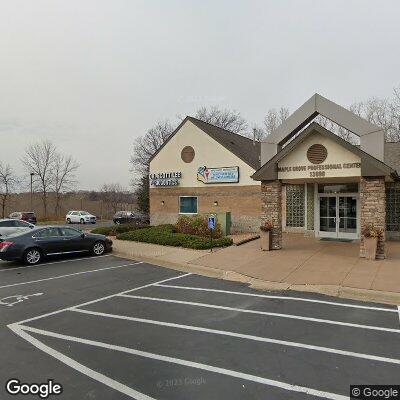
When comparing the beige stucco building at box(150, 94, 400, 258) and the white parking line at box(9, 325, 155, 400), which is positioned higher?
the beige stucco building at box(150, 94, 400, 258)

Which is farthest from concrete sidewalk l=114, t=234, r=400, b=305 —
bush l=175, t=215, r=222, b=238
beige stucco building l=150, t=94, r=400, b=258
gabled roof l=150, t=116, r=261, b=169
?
gabled roof l=150, t=116, r=261, b=169

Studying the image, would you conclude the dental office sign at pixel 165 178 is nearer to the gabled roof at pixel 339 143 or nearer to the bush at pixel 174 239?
the bush at pixel 174 239

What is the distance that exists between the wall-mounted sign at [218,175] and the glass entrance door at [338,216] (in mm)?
6467

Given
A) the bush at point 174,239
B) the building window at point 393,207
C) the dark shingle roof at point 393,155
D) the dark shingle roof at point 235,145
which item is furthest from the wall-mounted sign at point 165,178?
the building window at point 393,207

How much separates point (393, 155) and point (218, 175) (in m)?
10.3

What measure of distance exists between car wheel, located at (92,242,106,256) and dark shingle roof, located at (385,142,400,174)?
48.7ft

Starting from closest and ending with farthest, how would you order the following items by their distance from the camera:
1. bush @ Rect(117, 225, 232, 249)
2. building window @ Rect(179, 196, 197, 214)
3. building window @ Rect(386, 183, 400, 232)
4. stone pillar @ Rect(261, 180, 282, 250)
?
stone pillar @ Rect(261, 180, 282, 250) < bush @ Rect(117, 225, 232, 249) < building window @ Rect(386, 183, 400, 232) < building window @ Rect(179, 196, 197, 214)

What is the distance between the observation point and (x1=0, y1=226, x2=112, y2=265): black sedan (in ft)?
45.2

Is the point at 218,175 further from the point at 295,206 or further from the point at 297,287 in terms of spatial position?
the point at 297,287

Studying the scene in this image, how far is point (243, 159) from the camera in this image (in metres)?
A: 24.1

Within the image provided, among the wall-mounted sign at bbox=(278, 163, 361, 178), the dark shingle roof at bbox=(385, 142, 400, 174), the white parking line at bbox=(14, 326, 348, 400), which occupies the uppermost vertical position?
the dark shingle roof at bbox=(385, 142, 400, 174)

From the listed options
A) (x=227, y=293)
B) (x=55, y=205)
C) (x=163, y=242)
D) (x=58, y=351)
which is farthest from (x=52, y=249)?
(x=55, y=205)

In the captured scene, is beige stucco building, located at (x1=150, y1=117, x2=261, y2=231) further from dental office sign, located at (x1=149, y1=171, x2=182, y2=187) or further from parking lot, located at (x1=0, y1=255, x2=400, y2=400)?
parking lot, located at (x1=0, y1=255, x2=400, y2=400)

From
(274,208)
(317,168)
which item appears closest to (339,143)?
(317,168)
